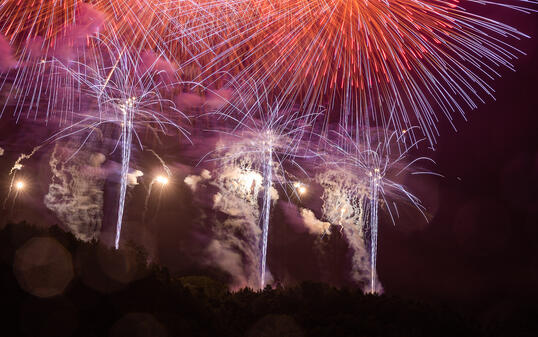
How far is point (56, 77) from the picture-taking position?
1677 centimetres

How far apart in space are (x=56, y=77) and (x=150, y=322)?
548 inches

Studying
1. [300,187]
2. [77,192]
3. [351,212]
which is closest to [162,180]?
[77,192]

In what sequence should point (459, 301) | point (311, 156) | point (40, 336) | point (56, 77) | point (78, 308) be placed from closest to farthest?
point (40, 336) < point (78, 308) < point (56, 77) < point (459, 301) < point (311, 156)

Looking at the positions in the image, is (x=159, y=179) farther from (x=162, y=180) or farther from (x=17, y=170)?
(x=17, y=170)

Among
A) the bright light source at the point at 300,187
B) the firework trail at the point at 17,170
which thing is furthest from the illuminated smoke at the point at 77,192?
the bright light source at the point at 300,187

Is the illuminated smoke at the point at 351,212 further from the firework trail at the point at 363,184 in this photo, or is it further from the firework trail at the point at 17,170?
the firework trail at the point at 17,170

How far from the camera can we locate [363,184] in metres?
21.3

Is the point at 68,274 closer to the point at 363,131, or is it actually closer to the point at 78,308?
the point at 78,308

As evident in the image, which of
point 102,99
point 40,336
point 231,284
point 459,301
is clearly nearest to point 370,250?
point 459,301

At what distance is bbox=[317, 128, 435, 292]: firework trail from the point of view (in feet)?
67.1

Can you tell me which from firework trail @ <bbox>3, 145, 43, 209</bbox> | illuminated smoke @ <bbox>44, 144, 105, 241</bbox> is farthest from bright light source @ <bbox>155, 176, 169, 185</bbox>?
firework trail @ <bbox>3, 145, 43, 209</bbox>

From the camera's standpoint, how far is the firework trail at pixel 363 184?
805 inches

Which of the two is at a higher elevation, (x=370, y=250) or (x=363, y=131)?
(x=363, y=131)

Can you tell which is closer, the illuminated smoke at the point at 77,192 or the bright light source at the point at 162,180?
the illuminated smoke at the point at 77,192
